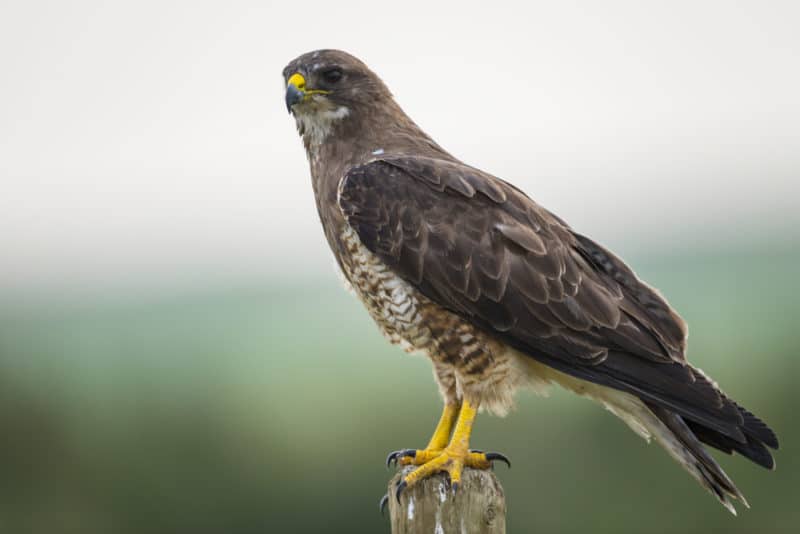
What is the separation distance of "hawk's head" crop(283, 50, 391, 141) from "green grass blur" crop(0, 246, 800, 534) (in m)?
4.08

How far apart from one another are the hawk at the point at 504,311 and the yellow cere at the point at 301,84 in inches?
21.0

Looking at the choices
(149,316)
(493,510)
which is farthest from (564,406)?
(149,316)

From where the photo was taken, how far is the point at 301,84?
267 inches

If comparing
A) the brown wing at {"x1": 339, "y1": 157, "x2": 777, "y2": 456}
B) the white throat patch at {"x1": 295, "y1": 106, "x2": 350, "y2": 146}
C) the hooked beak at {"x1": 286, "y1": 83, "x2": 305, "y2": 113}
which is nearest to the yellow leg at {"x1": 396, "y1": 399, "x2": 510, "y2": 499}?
the brown wing at {"x1": 339, "y1": 157, "x2": 777, "y2": 456}

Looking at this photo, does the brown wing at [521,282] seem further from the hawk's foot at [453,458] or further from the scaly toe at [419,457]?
the scaly toe at [419,457]

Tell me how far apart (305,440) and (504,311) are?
5.59m

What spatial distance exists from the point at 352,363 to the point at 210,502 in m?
3.34

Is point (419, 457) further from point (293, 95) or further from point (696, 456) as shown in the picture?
point (293, 95)

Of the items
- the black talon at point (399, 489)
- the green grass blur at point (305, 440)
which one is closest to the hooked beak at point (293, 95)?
the black talon at point (399, 489)

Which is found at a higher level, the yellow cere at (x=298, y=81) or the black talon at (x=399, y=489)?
the yellow cere at (x=298, y=81)

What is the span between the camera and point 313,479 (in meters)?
10.8

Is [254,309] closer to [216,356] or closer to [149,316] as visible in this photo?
[149,316]

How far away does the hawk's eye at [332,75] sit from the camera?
684 centimetres

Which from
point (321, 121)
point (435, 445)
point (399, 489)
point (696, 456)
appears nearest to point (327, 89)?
point (321, 121)
